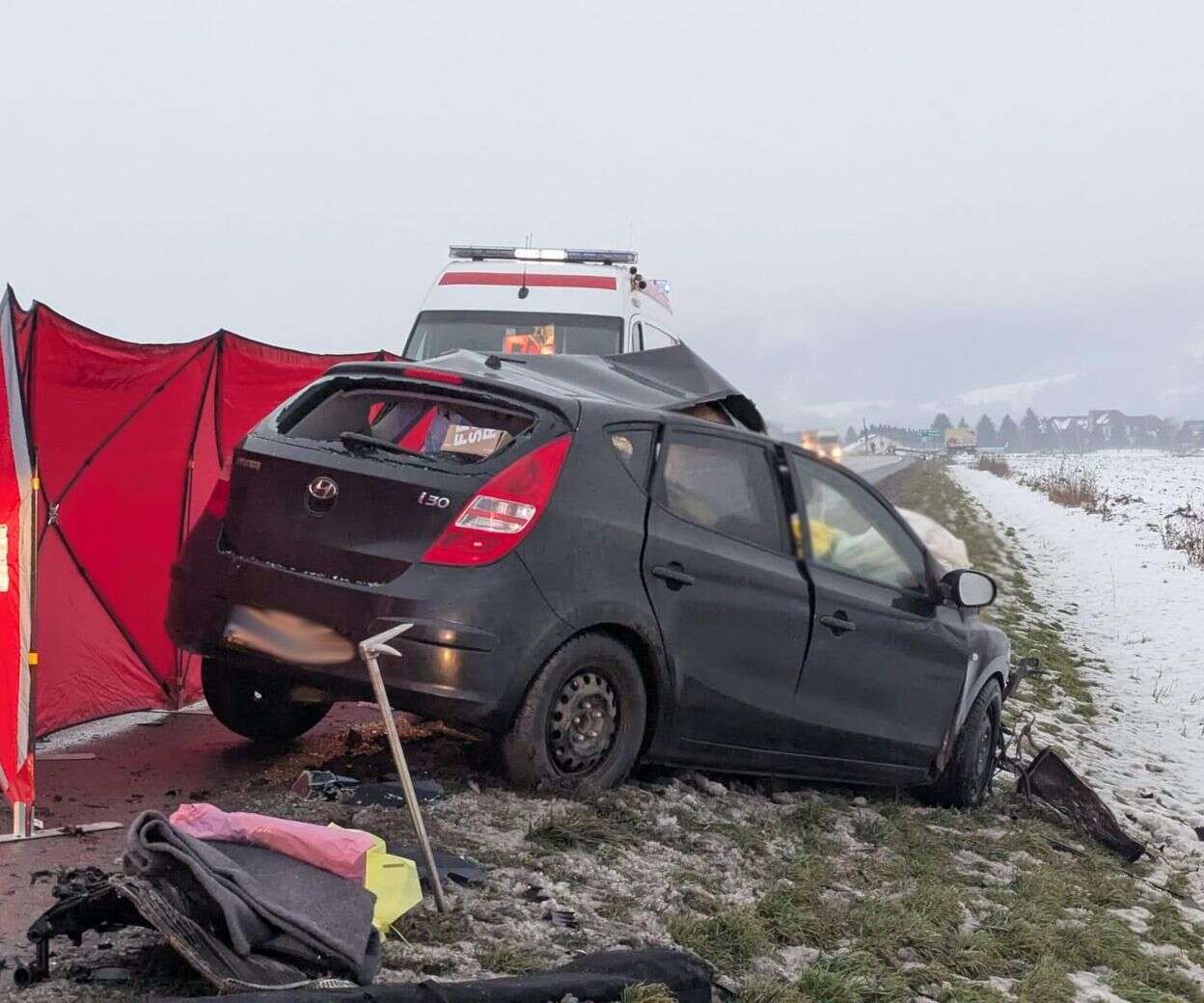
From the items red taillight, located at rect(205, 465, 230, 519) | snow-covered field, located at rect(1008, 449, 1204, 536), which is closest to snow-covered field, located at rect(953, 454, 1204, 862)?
snow-covered field, located at rect(1008, 449, 1204, 536)

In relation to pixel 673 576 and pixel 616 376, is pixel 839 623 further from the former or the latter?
pixel 616 376

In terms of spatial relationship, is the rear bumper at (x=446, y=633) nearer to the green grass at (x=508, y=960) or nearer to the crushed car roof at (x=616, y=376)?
the crushed car roof at (x=616, y=376)

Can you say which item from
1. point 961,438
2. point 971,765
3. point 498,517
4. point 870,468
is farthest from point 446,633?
point 961,438

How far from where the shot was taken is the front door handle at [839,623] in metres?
6.57

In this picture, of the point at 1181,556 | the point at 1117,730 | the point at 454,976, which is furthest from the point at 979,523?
the point at 454,976

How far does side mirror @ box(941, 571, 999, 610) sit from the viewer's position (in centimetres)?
713

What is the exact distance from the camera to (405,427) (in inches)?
233

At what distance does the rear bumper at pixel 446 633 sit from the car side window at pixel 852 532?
1675 mm

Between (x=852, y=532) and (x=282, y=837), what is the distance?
3711mm

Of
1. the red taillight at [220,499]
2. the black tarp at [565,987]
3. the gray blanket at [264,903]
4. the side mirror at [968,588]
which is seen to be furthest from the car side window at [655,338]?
the gray blanket at [264,903]

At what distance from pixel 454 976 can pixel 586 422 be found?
250 cm

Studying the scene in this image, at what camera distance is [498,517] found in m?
5.43

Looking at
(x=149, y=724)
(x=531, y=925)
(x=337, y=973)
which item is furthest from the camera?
(x=149, y=724)

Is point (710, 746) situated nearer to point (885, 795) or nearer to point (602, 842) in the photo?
point (602, 842)
